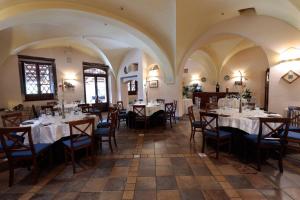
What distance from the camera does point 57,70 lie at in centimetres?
809

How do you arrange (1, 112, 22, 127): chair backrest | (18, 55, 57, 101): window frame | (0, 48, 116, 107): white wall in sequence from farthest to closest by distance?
(18, 55, 57, 101): window frame → (0, 48, 116, 107): white wall → (1, 112, 22, 127): chair backrest

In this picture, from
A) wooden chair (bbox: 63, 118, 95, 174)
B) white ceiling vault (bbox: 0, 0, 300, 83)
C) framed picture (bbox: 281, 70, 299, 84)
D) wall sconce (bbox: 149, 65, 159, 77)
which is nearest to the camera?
wooden chair (bbox: 63, 118, 95, 174)

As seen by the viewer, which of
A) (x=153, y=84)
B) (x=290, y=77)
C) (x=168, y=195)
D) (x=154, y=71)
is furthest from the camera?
(x=153, y=84)

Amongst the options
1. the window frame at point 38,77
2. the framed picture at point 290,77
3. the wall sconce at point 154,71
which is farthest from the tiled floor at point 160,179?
the wall sconce at point 154,71

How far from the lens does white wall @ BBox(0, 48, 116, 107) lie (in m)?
6.30

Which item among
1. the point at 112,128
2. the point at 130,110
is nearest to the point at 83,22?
the point at 130,110

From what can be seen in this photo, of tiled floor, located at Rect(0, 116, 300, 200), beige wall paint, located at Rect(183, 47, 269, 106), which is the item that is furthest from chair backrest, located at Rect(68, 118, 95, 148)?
beige wall paint, located at Rect(183, 47, 269, 106)

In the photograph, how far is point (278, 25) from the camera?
16.5 feet

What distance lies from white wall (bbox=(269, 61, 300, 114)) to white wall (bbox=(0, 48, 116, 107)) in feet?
27.1

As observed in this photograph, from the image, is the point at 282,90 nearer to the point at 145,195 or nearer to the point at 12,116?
the point at 145,195

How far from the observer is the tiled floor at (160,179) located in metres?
2.31

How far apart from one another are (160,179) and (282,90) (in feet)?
18.4

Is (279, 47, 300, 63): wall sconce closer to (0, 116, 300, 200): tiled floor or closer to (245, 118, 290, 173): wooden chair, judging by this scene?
(0, 116, 300, 200): tiled floor

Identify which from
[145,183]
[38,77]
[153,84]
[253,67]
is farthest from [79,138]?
[253,67]
